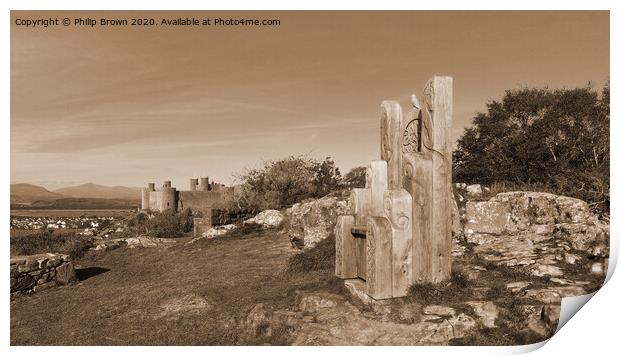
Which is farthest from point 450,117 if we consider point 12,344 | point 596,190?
point 12,344

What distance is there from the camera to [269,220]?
12891 mm

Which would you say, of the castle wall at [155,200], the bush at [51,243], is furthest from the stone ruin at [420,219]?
the castle wall at [155,200]

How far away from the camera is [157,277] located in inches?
320

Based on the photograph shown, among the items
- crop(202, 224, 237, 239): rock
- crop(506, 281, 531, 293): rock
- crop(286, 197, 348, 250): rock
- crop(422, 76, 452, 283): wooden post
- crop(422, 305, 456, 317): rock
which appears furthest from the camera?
crop(202, 224, 237, 239): rock

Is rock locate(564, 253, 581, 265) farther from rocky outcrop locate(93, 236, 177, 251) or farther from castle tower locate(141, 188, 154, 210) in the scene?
castle tower locate(141, 188, 154, 210)

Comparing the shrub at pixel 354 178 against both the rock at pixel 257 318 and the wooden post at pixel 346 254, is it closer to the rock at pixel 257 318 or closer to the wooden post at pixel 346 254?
the wooden post at pixel 346 254

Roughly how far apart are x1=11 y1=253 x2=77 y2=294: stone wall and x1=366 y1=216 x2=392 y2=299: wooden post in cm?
574

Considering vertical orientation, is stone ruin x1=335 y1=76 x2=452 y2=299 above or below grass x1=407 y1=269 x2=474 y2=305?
above

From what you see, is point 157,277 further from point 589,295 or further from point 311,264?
point 589,295

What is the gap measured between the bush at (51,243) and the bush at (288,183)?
5.17 m

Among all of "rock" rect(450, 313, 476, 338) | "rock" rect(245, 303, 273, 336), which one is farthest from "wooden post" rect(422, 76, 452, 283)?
"rock" rect(245, 303, 273, 336)

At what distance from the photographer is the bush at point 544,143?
402 inches

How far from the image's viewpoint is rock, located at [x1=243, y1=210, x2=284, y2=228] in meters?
12.7

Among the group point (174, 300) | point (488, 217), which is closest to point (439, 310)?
point (174, 300)
